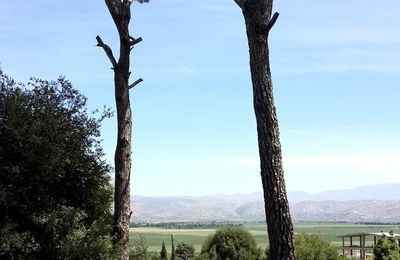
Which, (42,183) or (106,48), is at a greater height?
(106,48)

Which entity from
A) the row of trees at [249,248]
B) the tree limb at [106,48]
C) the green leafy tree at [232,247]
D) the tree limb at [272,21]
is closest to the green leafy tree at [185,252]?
the row of trees at [249,248]

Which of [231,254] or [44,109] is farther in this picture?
[231,254]

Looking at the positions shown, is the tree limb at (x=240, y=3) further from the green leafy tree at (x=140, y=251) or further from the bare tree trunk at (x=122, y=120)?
the green leafy tree at (x=140, y=251)

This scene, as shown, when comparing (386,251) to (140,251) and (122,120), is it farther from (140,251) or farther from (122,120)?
(122,120)

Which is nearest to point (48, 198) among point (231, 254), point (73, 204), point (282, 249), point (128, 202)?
point (73, 204)

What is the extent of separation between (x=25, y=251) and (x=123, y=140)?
2.88 m

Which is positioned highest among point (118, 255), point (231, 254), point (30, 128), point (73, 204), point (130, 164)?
point (30, 128)

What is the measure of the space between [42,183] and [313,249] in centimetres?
4212

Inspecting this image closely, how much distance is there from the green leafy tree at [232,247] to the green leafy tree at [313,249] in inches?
422

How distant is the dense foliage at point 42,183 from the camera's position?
9.61 meters

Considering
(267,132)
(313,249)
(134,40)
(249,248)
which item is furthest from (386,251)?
(249,248)

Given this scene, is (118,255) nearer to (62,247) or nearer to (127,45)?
(62,247)

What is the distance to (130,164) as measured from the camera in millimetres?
10781

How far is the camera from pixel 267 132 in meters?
6.78
